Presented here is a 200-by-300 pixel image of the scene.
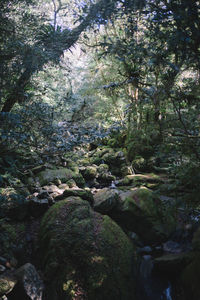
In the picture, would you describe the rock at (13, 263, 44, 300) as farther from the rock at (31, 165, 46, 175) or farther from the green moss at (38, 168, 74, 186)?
the rock at (31, 165, 46, 175)

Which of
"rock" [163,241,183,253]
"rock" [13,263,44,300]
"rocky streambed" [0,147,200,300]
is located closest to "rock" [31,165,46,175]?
"rocky streambed" [0,147,200,300]

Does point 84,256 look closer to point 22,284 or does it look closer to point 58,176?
point 22,284

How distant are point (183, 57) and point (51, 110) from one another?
2993mm

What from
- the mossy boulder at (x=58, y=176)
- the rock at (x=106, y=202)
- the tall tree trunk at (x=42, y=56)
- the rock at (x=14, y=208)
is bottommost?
the rock at (x=14, y=208)

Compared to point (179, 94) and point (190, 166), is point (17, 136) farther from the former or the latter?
point (190, 166)

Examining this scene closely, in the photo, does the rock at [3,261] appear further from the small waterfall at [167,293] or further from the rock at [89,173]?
the rock at [89,173]

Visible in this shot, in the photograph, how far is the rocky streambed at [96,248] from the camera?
8.79 feet

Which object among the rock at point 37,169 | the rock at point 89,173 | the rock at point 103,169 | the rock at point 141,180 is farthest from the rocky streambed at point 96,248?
the rock at point 103,169

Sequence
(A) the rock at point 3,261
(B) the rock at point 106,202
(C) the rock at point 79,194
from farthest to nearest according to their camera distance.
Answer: (C) the rock at point 79,194, (B) the rock at point 106,202, (A) the rock at point 3,261

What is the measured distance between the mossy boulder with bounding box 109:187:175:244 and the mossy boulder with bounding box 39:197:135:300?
0.75 m

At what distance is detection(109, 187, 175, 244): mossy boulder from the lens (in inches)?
164

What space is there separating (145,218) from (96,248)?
159cm

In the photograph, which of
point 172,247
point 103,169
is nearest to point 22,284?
point 172,247

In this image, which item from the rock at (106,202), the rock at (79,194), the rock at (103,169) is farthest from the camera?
the rock at (103,169)
